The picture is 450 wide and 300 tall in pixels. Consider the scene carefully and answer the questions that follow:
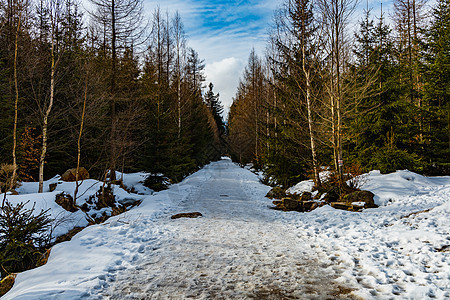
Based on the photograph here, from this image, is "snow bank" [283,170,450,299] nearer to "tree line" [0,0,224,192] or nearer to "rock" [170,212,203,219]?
"rock" [170,212,203,219]

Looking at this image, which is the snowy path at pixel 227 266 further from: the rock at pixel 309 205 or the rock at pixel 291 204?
the rock at pixel 309 205

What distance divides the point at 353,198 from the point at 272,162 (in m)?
5.63

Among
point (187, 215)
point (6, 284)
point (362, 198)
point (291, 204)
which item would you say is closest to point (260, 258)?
point (187, 215)

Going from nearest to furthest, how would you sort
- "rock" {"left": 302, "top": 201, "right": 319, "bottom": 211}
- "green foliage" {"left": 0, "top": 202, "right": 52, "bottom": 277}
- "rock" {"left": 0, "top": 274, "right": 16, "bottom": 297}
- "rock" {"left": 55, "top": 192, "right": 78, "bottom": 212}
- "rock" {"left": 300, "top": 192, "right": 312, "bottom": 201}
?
"rock" {"left": 0, "top": 274, "right": 16, "bottom": 297} < "green foliage" {"left": 0, "top": 202, "right": 52, "bottom": 277} < "rock" {"left": 55, "top": 192, "right": 78, "bottom": 212} < "rock" {"left": 302, "top": 201, "right": 319, "bottom": 211} < "rock" {"left": 300, "top": 192, "right": 312, "bottom": 201}

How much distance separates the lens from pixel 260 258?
4762 millimetres

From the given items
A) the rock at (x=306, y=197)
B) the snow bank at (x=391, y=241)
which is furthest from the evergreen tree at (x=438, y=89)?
the rock at (x=306, y=197)

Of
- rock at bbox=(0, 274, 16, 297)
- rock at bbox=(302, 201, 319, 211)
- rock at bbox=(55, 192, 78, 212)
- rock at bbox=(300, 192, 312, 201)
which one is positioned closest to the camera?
rock at bbox=(0, 274, 16, 297)

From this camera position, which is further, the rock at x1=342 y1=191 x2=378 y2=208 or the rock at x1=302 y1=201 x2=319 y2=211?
the rock at x1=302 y1=201 x2=319 y2=211

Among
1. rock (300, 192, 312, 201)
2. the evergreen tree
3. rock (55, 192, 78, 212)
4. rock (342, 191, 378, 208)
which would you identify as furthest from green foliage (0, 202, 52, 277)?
the evergreen tree

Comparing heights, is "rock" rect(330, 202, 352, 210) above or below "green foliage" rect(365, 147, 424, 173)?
below

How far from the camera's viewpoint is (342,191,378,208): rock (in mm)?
8323

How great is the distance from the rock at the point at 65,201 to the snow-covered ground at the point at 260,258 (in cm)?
256

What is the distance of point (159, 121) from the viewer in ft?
48.3

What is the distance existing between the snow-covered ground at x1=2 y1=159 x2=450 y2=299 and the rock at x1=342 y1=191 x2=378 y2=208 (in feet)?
1.18
